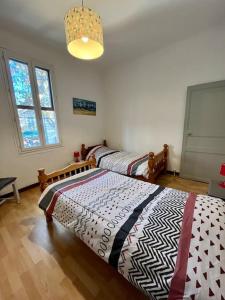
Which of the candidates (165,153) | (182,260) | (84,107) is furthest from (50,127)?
(182,260)

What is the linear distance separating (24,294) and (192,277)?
1.25 metres

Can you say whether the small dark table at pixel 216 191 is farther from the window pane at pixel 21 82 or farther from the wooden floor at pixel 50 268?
the window pane at pixel 21 82

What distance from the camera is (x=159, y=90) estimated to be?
313 centimetres

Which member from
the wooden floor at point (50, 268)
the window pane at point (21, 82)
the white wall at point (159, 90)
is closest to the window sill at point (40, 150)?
the window pane at point (21, 82)

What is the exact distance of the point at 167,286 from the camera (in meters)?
Answer: 0.73

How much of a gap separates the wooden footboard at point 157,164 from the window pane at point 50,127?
Answer: 2.09 meters

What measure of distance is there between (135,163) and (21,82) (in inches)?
100.0

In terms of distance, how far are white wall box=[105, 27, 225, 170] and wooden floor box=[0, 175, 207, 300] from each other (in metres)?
2.59

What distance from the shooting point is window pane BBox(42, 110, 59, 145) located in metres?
2.92

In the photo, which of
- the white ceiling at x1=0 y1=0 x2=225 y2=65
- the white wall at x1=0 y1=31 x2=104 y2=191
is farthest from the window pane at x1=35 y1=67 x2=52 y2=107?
the white ceiling at x1=0 y1=0 x2=225 y2=65

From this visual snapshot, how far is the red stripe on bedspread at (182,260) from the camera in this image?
0.70 m

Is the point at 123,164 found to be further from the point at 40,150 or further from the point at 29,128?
the point at 29,128

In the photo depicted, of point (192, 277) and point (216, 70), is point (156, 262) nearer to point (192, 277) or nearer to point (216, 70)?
point (192, 277)

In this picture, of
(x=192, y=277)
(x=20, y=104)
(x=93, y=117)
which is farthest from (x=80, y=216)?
(x=93, y=117)
